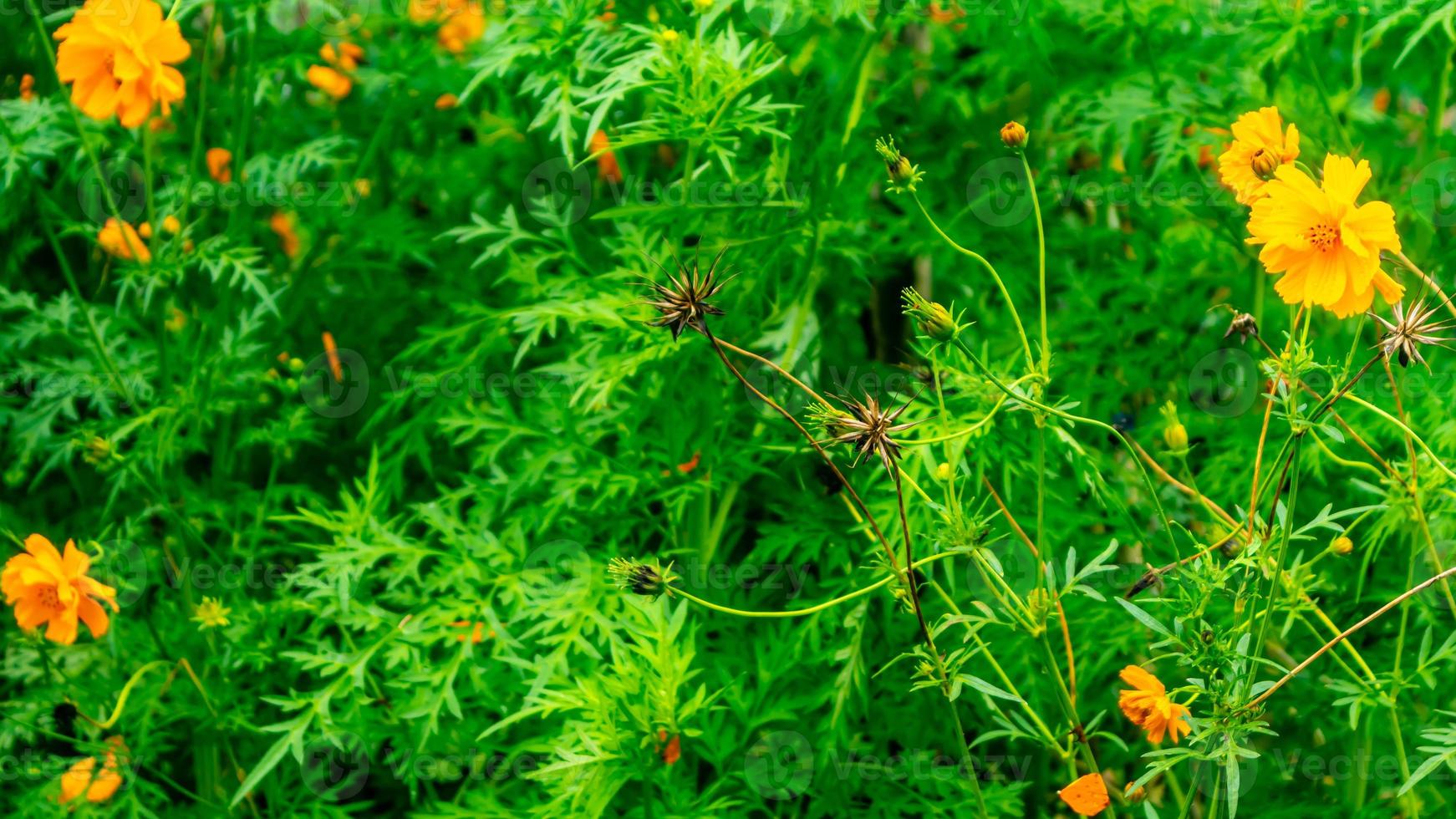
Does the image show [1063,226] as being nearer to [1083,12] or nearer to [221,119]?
[1083,12]

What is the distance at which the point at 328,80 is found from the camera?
2.22 meters

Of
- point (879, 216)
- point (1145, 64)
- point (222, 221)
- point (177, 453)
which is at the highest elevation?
point (1145, 64)

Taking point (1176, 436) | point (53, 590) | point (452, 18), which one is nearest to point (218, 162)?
point (452, 18)

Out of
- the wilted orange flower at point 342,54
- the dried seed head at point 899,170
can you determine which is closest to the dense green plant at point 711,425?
the wilted orange flower at point 342,54

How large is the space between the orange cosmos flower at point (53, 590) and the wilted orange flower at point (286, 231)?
91 cm

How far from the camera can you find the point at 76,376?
1943 millimetres

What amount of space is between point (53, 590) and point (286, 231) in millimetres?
969

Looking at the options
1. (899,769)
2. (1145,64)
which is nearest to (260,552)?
(899,769)

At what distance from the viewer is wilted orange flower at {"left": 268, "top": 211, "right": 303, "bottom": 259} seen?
2.33 meters

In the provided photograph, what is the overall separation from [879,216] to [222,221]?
1122 millimetres

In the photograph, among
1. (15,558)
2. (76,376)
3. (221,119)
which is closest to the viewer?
(15,558)

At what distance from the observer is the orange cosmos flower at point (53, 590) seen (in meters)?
1.52

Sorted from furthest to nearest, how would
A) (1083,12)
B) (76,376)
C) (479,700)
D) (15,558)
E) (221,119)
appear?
(221,119), (76,376), (1083,12), (479,700), (15,558)

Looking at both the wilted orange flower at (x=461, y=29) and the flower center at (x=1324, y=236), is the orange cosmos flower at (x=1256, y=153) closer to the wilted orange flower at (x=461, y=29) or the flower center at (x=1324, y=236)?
the flower center at (x=1324, y=236)
